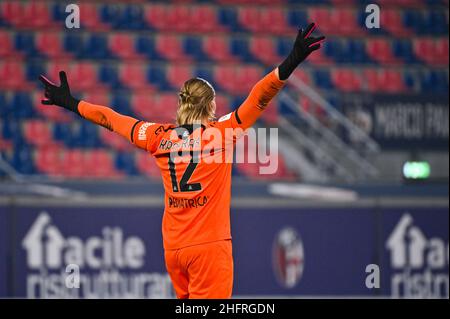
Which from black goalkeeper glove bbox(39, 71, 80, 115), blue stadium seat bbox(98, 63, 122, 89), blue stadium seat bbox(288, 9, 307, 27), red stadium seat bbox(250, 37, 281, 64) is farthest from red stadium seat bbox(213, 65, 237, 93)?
black goalkeeper glove bbox(39, 71, 80, 115)

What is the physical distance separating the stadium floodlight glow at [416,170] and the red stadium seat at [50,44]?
6.09 meters

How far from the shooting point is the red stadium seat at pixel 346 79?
590 inches

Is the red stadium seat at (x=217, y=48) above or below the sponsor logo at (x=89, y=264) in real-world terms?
above

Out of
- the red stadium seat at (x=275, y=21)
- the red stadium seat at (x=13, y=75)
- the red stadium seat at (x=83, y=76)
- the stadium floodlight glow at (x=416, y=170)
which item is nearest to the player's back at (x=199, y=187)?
the stadium floodlight glow at (x=416, y=170)

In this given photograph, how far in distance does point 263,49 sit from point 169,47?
1486 mm

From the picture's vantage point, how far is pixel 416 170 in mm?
11102

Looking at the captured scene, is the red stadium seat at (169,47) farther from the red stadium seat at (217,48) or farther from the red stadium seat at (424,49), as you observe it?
the red stadium seat at (424,49)

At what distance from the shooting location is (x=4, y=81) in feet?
48.2

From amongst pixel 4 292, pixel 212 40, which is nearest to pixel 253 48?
pixel 212 40

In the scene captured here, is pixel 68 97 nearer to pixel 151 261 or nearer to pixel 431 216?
pixel 151 261

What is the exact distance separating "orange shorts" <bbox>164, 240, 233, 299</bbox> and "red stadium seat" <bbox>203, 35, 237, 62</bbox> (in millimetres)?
10357

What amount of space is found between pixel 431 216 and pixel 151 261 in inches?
128
